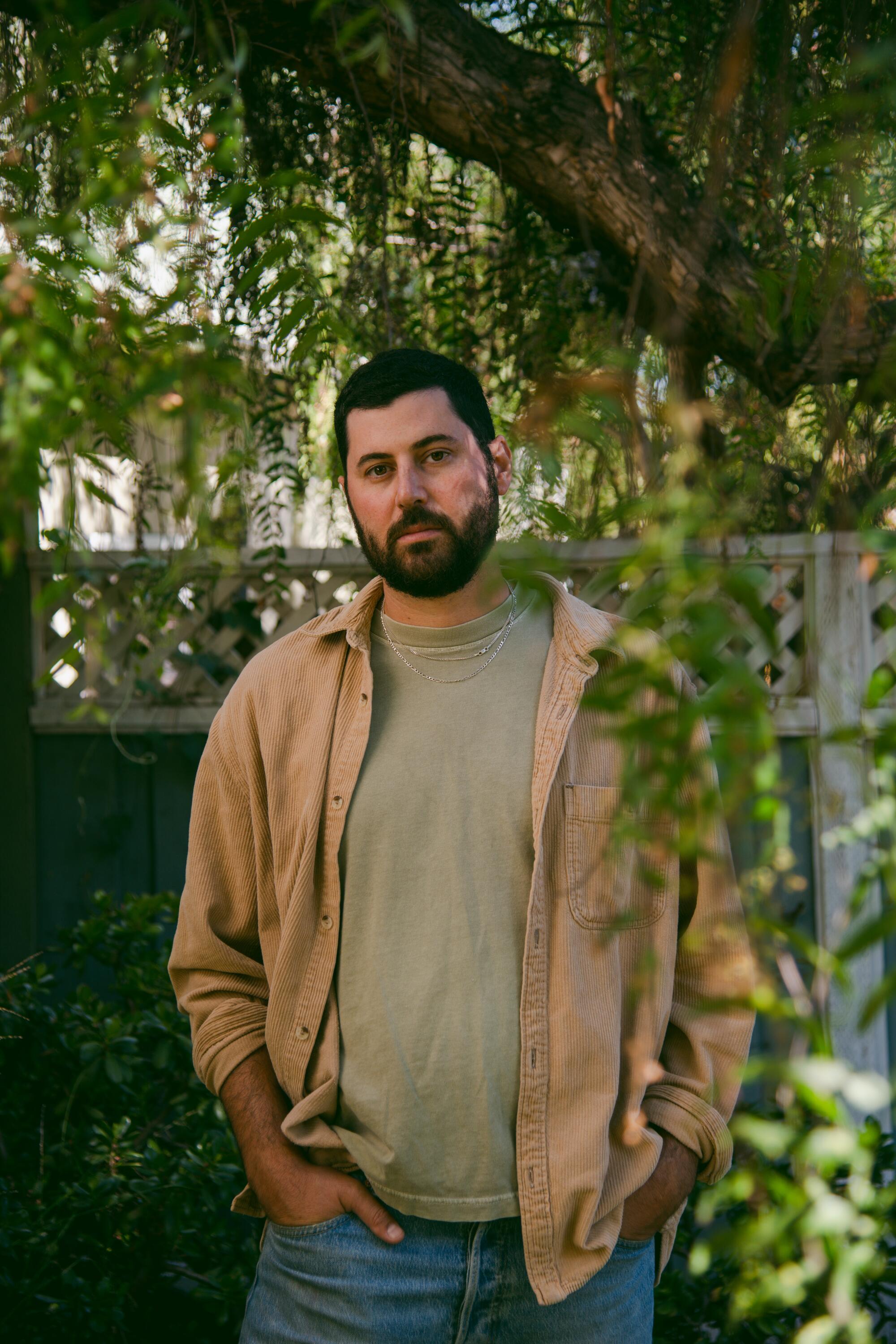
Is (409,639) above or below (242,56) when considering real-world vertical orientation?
below

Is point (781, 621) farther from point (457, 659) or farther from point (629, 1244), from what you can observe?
point (629, 1244)

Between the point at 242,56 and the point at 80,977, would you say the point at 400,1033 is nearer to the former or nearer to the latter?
the point at 242,56

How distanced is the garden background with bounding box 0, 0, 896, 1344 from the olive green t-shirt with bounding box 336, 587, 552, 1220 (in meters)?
0.36

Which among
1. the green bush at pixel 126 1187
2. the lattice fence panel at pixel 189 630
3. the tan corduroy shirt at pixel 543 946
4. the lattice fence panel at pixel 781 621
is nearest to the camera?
the tan corduroy shirt at pixel 543 946

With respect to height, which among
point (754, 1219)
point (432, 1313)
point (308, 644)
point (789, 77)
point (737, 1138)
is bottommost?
point (737, 1138)

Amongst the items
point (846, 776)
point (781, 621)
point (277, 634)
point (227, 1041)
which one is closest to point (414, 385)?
point (227, 1041)

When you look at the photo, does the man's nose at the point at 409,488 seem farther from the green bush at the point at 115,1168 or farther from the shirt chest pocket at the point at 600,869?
the green bush at the point at 115,1168

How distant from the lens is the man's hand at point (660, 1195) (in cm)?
150

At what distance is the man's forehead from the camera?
1.64 m

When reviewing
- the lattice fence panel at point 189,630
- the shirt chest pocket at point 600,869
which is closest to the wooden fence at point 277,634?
the lattice fence panel at point 189,630

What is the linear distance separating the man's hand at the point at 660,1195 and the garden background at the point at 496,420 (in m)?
0.16

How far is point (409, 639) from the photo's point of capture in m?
1.75

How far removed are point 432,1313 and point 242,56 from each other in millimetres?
1527

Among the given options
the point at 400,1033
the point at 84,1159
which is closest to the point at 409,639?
the point at 400,1033
